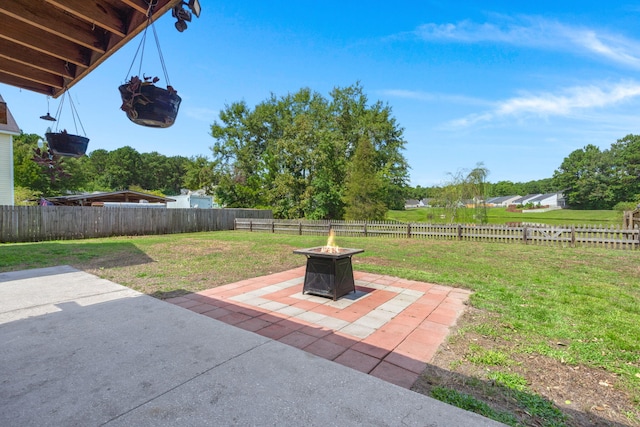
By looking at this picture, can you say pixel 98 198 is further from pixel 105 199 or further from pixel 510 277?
pixel 510 277

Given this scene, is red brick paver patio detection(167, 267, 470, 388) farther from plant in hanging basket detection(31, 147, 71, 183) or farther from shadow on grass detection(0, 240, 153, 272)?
shadow on grass detection(0, 240, 153, 272)

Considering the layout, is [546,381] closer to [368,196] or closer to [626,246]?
[626,246]

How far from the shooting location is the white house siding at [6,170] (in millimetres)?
13023

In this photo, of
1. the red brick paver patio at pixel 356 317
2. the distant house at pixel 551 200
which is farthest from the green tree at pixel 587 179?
the red brick paver patio at pixel 356 317

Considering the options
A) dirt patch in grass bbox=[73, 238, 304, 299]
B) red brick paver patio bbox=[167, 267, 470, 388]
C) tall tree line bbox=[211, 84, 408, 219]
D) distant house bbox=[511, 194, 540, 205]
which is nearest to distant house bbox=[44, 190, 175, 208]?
tall tree line bbox=[211, 84, 408, 219]

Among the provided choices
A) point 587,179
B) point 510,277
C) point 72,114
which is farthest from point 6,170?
point 587,179

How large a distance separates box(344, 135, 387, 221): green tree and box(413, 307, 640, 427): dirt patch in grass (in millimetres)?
13807

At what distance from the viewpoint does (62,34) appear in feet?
7.14

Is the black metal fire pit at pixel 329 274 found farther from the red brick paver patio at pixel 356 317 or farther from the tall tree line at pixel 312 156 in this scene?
the tall tree line at pixel 312 156

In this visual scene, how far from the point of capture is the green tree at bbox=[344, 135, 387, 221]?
1642 centimetres

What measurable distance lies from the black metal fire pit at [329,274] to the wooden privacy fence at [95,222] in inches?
508

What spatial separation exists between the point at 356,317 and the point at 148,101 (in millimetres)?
3038

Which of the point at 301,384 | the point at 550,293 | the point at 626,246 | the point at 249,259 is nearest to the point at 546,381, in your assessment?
the point at 301,384

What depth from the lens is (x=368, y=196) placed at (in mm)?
16516
